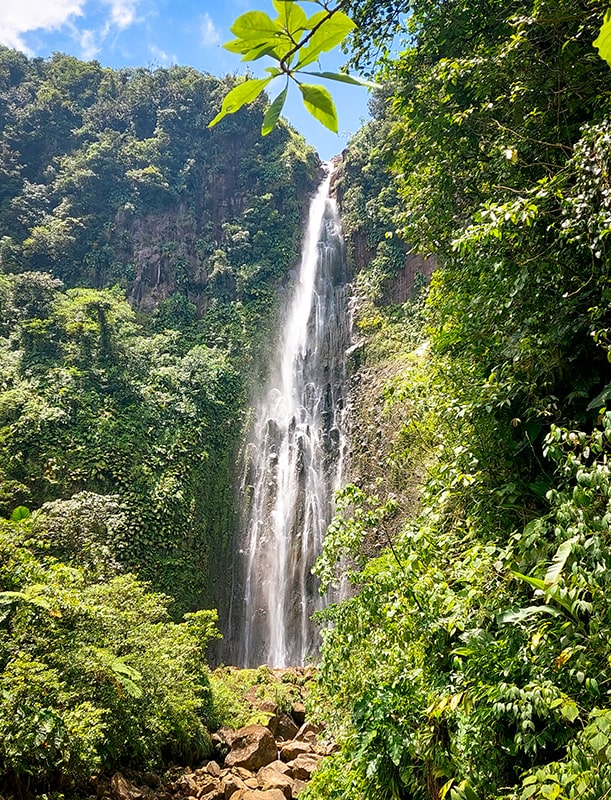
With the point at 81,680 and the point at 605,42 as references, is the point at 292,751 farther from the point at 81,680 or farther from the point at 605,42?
the point at 605,42

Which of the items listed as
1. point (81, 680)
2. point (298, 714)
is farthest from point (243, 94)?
point (298, 714)

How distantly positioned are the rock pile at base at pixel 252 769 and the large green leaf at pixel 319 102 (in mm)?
4592

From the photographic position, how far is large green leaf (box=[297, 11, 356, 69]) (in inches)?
25.3

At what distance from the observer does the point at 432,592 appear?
95.2 inches

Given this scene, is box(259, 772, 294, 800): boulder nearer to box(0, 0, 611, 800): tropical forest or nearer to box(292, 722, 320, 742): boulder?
box(0, 0, 611, 800): tropical forest

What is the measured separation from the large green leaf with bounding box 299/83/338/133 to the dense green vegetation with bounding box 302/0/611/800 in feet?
4.83

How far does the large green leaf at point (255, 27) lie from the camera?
1.99ft

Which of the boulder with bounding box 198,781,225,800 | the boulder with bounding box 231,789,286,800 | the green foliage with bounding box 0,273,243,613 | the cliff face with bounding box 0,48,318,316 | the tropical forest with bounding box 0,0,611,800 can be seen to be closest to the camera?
the tropical forest with bounding box 0,0,611,800

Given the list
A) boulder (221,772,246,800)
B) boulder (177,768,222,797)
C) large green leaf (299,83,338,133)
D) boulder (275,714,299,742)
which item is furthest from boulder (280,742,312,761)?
large green leaf (299,83,338,133)

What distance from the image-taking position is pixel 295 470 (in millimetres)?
12555

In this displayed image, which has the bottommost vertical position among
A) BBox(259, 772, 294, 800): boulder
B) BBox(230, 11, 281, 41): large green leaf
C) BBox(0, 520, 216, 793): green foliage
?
BBox(259, 772, 294, 800): boulder

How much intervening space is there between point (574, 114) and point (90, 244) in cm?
1739

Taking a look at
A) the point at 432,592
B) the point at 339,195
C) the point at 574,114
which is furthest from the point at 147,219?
the point at 432,592

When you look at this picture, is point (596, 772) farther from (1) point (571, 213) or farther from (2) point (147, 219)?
(2) point (147, 219)
